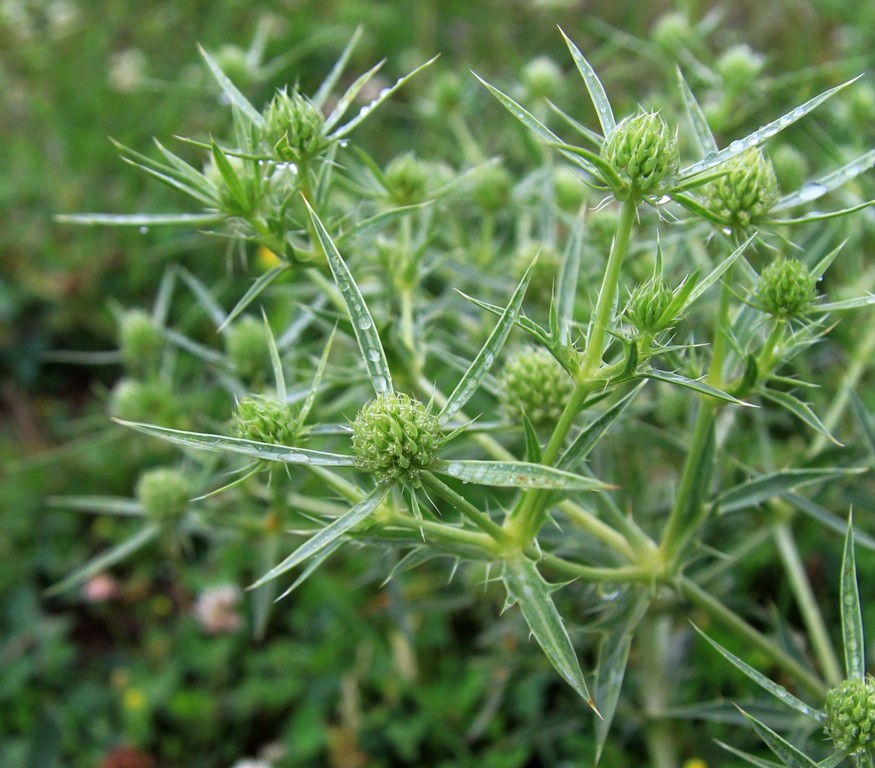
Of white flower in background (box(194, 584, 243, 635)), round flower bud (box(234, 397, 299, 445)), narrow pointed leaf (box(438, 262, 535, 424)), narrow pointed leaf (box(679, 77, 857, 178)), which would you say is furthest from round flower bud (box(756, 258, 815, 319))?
white flower in background (box(194, 584, 243, 635))

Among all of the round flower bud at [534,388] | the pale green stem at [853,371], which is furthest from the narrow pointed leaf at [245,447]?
the pale green stem at [853,371]

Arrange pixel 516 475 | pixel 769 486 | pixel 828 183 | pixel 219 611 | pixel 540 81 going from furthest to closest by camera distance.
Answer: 1. pixel 219 611
2. pixel 540 81
3. pixel 769 486
4. pixel 828 183
5. pixel 516 475

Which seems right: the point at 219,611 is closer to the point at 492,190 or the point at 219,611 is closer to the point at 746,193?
the point at 492,190

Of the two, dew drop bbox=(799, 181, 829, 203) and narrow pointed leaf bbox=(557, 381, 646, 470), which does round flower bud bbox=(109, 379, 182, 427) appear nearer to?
narrow pointed leaf bbox=(557, 381, 646, 470)

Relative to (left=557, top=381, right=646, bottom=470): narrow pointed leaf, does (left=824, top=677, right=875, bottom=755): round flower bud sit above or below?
below

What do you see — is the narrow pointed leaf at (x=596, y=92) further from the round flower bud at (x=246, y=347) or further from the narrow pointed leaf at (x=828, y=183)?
the round flower bud at (x=246, y=347)


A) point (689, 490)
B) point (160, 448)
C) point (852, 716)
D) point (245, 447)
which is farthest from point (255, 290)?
point (160, 448)
